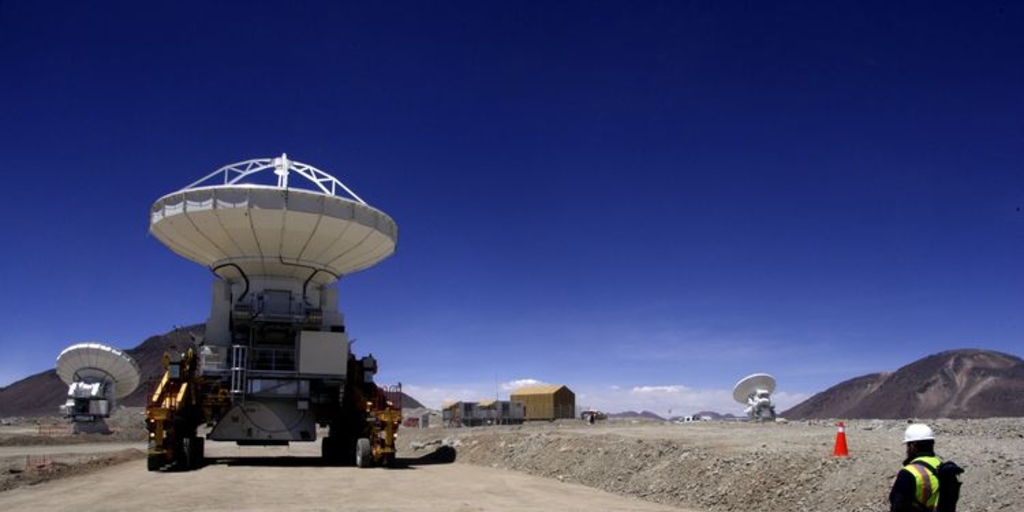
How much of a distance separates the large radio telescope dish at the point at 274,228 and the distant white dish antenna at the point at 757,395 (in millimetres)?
40784

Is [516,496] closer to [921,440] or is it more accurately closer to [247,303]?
[921,440]

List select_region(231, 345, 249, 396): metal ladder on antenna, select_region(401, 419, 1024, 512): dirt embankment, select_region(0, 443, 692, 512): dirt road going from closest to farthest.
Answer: select_region(401, 419, 1024, 512): dirt embankment
select_region(0, 443, 692, 512): dirt road
select_region(231, 345, 249, 396): metal ladder on antenna

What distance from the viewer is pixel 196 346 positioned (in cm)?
3728

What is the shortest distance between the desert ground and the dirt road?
0.05 meters

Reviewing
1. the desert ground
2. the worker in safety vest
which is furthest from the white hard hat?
the desert ground

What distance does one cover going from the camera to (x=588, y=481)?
26.4m

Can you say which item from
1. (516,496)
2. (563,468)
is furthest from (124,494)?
(563,468)

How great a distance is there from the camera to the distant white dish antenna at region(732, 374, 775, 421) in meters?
67.6

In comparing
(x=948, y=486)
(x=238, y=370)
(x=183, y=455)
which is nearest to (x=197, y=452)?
(x=183, y=455)

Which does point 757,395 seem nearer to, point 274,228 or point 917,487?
point 274,228

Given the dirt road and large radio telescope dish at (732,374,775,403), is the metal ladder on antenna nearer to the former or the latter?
the dirt road

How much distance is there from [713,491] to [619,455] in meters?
7.11

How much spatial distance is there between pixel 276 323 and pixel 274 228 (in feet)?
16.0

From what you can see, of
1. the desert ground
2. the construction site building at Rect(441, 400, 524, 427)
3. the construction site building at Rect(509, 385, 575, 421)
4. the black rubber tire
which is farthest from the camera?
the construction site building at Rect(509, 385, 575, 421)
